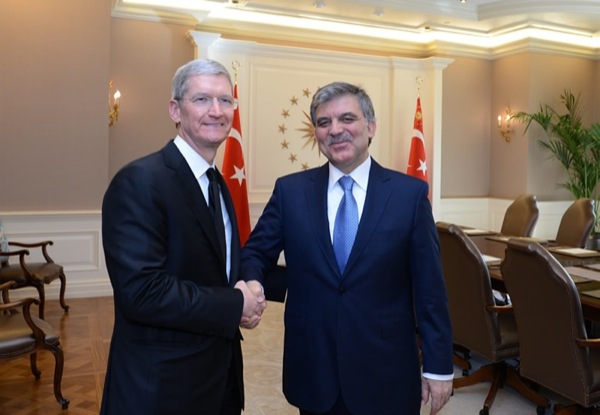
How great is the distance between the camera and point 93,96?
5578 millimetres

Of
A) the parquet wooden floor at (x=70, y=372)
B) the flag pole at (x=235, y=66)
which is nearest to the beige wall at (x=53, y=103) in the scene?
the parquet wooden floor at (x=70, y=372)

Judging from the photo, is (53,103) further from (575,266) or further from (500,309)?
(575,266)

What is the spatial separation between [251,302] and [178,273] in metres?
0.20

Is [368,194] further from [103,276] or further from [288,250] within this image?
[103,276]

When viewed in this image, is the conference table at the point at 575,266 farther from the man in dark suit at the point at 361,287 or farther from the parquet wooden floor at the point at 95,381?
the man in dark suit at the point at 361,287

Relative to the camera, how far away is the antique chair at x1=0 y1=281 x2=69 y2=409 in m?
Result: 2.97

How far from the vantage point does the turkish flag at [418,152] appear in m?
7.40

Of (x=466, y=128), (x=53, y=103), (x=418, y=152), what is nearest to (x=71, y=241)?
(x=53, y=103)

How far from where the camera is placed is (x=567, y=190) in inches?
316

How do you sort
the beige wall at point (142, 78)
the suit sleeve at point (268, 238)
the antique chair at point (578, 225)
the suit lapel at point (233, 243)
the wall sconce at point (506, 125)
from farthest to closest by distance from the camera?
the wall sconce at point (506, 125) < the beige wall at point (142, 78) < the antique chair at point (578, 225) < the suit sleeve at point (268, 238) < the suit lapel at point (233, 243)

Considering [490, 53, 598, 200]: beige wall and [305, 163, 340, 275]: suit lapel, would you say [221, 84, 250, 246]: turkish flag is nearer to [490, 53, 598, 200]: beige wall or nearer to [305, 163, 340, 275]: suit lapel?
[490, 53, 598, 200]: beige wall

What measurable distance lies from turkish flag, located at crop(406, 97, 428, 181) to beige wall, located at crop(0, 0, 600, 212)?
80 centimetres

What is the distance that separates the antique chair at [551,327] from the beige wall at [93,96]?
4.35 m

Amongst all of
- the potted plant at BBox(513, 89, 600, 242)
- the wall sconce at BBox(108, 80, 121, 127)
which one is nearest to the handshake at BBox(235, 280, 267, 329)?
the wall sconce at BBox(108, 80, 121, 127)
